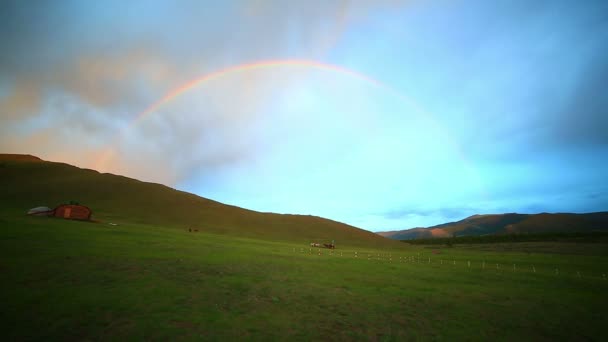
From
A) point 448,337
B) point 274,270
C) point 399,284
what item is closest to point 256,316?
point 448,337

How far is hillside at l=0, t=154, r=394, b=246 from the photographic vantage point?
8338 centimetres

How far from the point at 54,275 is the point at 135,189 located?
10545 cm

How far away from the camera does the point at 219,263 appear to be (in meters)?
27.8

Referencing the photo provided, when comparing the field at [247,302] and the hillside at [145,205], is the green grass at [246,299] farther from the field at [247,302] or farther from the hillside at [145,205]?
the hillside at [145,205]

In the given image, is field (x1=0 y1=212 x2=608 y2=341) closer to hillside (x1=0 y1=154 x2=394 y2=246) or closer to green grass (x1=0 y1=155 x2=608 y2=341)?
green grass (x1=0 y1=155 x2=608 y2=341)

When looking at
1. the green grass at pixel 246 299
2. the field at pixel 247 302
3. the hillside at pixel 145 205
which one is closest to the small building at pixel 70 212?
the hillside at pixel 145 205

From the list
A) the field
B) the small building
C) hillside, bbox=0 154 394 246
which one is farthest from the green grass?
hillside, bbox=0 154 394 246

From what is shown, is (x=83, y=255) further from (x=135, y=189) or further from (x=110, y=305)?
(x=135, y=189)

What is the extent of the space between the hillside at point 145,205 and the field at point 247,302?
5630 cm

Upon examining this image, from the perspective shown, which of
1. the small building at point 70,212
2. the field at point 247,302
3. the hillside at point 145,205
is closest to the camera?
the field at point 247,302

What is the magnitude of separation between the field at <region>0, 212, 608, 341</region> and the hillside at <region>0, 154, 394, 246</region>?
56.3 m

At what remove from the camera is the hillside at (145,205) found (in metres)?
83.4

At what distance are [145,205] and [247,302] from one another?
91.6 meters

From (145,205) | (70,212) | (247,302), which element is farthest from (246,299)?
(145,205)
